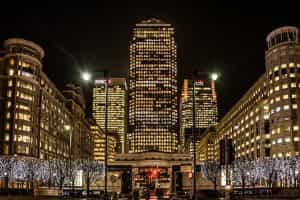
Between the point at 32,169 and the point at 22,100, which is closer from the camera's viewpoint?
→ the point at 32,169

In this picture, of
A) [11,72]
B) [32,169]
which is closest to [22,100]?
[11,72]

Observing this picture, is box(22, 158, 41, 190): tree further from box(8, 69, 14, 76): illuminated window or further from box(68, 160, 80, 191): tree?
box(8, 69, 14, 76): illuminated window

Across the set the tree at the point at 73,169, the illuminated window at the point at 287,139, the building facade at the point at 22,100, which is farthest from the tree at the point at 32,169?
the illuminated window at the point at 287,139

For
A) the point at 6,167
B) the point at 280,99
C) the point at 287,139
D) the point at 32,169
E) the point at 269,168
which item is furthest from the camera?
the point at 280,99

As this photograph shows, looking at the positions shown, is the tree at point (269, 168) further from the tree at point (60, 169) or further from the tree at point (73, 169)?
the tree at point (60, 169)

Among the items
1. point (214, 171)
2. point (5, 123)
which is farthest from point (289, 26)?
point (5, 123)

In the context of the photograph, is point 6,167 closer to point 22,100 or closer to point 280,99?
point 22,100

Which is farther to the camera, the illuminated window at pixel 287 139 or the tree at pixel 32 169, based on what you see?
the illuminated window at pixel 287 139

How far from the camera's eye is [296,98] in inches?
6270

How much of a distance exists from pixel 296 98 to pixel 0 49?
113764mm

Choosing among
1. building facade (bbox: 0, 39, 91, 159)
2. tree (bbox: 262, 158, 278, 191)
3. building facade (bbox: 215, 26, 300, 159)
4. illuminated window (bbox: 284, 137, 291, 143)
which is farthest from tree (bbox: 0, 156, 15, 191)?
illuminated window (bbox: 284, 137, 291, 143)

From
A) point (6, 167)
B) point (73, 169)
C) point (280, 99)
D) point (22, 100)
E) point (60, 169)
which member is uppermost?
point (280, 99)

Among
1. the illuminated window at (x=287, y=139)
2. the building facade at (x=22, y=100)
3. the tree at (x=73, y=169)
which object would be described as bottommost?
the tree at (x=73, y=169)

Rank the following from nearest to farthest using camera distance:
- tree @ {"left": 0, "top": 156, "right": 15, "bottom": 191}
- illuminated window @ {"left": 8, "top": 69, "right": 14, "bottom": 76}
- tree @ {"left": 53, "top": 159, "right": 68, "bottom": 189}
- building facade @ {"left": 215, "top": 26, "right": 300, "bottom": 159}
→ tree @ {"left": 53, "top": 159, "right": 68, "bottom": 189}
tree @ {"left": 0, "top": 156, "right": 15, "bottom": 191}
illuminated window @ {"left": 8, "top": 69, "right": 14, "bottom": 76}
building facade @ {"left": 215, "top": 26, "right": 300, "bottom": 159}
